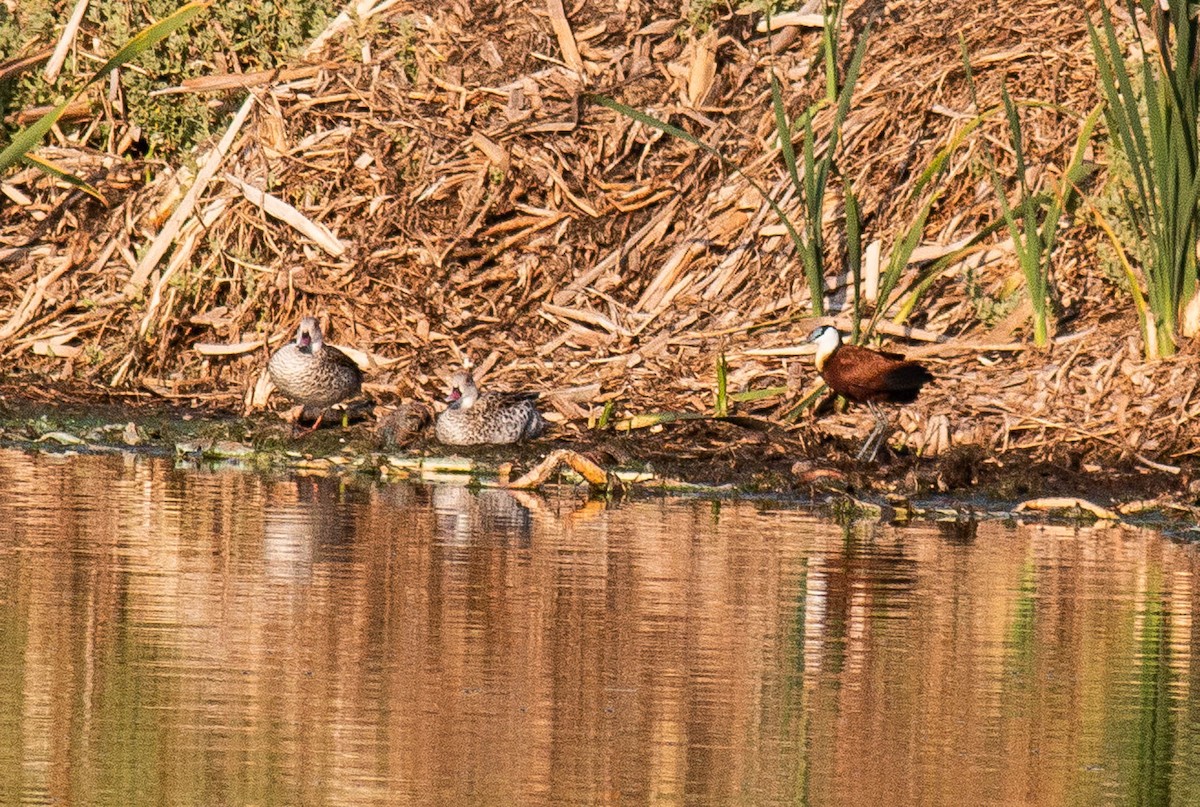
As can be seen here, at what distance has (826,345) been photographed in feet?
43.6

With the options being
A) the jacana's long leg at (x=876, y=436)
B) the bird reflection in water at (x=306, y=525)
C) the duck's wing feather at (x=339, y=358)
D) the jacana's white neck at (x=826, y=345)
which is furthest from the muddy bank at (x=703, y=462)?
the bird reflection in water at (x=306, y=525)

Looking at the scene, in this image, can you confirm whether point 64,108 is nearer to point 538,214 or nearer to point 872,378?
point 538,214

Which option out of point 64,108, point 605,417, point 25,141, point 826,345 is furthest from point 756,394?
point 64,108

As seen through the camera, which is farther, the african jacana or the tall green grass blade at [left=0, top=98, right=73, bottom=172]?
the tall green grass blade at [left=0, top=98, right=73, bottom=172]

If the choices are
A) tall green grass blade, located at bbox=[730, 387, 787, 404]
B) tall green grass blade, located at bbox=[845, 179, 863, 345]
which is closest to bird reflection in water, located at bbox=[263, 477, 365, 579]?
tall green grass blade, located at bbox=[730, 387, 787, 404]

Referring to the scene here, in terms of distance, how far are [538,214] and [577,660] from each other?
9608mm

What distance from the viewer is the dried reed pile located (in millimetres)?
14758

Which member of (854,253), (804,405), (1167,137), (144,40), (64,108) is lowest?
(804,405)

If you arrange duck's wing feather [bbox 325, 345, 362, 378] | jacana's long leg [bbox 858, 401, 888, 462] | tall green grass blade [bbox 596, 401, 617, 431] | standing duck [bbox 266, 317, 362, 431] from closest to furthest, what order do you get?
jacana's long leg [bbox 858, 401, 888, 462]
tall green grass blade [bbox 596, 401, 617, 431]
standing duck [bbox 266, 317, 362, 431]
duck's wing feather [bbox 325, 345, 362, 378]

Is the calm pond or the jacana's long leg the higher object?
the jacana's long leg

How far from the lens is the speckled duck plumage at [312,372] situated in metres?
14.0

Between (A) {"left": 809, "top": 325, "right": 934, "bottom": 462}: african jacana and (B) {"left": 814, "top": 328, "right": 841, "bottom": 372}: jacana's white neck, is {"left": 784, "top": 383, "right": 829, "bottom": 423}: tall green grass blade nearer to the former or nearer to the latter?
(B) {"left": 814, "top": 328, "right": 841, "bottom": 372}: jacana's white neck

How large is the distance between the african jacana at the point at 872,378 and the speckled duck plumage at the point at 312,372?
126 inches

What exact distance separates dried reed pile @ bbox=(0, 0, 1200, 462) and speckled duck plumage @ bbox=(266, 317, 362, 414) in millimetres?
646
